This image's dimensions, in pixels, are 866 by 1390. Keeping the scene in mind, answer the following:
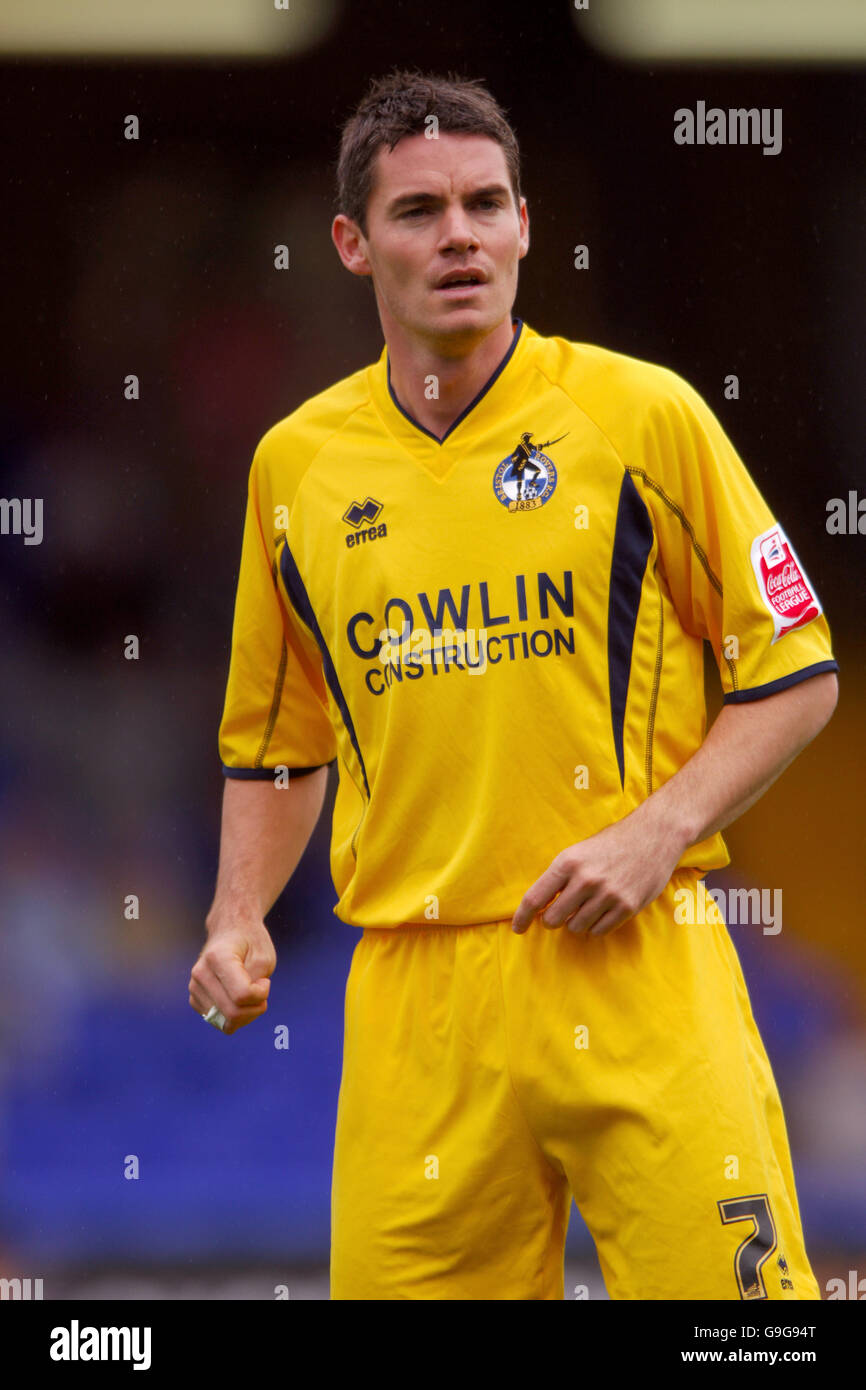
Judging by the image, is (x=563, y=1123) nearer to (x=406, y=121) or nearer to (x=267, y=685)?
(x=267, y=685)

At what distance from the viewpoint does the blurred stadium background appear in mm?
3381

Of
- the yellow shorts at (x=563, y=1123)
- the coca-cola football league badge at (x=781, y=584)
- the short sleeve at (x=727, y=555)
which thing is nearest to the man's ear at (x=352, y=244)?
the short sleeve at (x=727, y=555)

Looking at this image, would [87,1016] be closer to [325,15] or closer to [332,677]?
[332,677]

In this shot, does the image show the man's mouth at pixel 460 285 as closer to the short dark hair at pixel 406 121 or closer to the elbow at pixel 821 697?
the short dark hair at pixel 406 121

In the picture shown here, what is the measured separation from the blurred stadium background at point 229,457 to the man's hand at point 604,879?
6.42 ft

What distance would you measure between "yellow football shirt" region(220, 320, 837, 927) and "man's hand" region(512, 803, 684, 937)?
3.1 inches

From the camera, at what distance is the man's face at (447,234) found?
1928 mm

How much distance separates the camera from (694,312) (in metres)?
3.56

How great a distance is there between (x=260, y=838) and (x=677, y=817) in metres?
0.67

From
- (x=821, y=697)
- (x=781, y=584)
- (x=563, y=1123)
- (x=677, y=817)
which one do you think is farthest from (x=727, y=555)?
(x=563, y=1123)

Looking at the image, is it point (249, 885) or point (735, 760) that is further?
point (249, 885)

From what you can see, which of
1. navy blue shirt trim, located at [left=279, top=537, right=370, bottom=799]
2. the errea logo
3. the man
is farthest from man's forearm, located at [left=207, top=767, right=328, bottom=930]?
the errea logo

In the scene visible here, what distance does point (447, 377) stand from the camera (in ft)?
6.53

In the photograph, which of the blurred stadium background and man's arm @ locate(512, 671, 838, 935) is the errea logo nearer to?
man's arm @ locate(512, 671, 838, 935)
